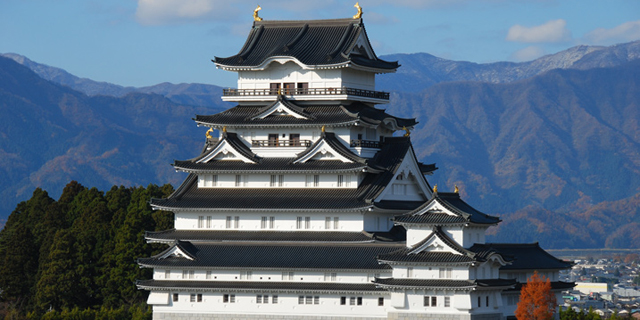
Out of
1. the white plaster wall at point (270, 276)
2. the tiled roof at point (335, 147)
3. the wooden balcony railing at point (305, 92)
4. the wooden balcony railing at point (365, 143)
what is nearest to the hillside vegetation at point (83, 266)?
the white plaster wall at point (270, 276)

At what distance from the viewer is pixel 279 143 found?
244ft

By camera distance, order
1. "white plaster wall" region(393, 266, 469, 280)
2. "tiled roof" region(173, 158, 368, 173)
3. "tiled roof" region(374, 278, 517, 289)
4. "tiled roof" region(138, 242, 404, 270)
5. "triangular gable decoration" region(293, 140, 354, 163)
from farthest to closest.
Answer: "triangular gable decoration" region(293, 140, 354, 163) → "tiled roof" region(173, 158, 368, 173) → "tiled roof" region(138, 242, 404, 270) → "white plaster wall" region(393, 266, 469, 280) → "tiled roof" region(374, 278, 517, 289)

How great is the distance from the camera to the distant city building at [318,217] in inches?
2534

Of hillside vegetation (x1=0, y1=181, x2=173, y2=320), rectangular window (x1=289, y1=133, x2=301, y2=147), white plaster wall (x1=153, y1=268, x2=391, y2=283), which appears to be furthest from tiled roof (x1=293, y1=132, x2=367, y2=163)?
hillside vegetation (x1=0, y1=181, x2=173, y2=320)

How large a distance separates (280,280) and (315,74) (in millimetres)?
13946

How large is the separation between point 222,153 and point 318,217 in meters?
8.08

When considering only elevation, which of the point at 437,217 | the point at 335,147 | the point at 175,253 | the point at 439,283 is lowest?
the point at 439,283

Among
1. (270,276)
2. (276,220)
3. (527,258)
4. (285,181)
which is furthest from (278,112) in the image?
(527,258)

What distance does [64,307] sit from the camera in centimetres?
7625

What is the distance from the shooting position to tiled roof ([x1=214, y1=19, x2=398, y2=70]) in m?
73.9

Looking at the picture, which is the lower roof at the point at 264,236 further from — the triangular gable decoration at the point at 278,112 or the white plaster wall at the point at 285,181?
the triangular gable decoration at the point at 278,112

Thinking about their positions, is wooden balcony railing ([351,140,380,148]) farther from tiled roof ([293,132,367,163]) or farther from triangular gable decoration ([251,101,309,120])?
triangular gable decoration ([251,101,309,120])

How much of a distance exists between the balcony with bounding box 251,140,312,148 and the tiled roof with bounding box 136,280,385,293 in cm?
987

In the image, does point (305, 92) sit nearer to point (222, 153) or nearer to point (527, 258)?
point (222, 153)
